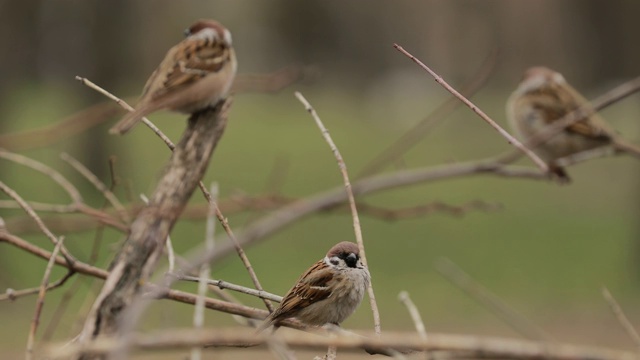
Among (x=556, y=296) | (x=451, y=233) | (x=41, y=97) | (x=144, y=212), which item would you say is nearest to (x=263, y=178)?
(x=451, y=233)

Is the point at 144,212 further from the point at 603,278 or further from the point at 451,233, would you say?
the point at 451,233

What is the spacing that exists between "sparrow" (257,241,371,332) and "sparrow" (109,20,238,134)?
38.5 inches

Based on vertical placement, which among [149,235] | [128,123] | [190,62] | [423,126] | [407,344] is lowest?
[407,344]

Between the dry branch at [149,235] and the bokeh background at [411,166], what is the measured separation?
1.12m

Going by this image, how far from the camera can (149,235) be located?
6.15 ft

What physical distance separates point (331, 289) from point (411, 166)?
21.8 m

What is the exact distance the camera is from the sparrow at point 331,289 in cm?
441

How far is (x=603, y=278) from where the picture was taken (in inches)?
677

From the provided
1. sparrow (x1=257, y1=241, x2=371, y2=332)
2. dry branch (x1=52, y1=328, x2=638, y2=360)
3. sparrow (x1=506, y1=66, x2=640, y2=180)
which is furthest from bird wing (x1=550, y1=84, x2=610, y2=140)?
dry branch (x1=52, y1=328, x2=638, y2=360)

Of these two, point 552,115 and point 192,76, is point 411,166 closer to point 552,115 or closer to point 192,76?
point 552,115

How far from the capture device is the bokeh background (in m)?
16.0

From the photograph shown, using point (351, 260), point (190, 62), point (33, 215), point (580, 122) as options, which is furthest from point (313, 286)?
point (580, 122)

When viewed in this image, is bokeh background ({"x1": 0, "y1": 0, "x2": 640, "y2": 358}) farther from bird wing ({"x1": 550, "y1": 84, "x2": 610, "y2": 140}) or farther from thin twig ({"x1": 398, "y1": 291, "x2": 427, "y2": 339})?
thin twig ({"x1": 398, "y1": 291, "x2": 427, "y2": 339})

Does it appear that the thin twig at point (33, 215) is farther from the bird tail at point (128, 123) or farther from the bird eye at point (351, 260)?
the bird eye at point (351, 260)
